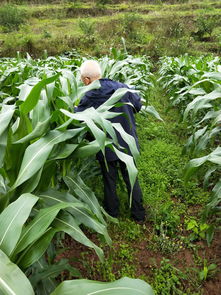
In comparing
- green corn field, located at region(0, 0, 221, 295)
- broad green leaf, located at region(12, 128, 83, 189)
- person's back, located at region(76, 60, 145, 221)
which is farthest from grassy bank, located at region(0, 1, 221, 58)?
broad green leaf, located at region(12, 128, 83, 189)

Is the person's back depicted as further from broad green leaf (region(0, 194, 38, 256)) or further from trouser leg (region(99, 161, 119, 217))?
broad green leaf (region(0, 194, 38, 256))

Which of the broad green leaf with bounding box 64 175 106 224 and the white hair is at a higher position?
the white hair

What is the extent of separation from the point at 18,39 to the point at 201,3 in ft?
61.5

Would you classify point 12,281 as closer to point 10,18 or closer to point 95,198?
point 95,198

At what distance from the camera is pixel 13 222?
0.81 meters

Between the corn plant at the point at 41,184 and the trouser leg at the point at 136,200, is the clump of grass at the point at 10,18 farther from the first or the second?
the corn plant at the point at 41,184

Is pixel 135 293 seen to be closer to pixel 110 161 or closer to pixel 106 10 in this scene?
pixel 110 161

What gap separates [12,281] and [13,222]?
22 centimetres

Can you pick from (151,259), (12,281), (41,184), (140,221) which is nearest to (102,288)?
(12,281)

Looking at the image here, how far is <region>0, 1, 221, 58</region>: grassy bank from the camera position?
16.9m

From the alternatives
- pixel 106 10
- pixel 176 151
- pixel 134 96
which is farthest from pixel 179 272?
pixel 106 10

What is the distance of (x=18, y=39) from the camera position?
17.6 metres

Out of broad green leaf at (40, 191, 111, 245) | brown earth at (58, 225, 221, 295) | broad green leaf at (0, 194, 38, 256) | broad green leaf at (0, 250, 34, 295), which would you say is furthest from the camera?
brown earth at (58, 225, 221, 295)

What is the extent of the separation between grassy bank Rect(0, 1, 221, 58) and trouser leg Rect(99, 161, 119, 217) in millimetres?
12621
